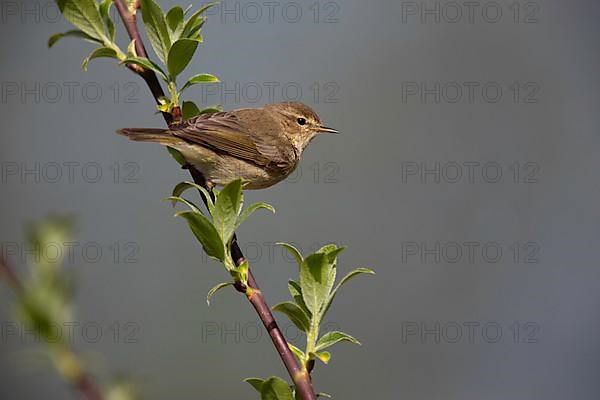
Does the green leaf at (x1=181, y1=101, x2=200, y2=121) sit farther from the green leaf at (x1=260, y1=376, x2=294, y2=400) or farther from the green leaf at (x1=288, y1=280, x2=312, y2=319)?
the green leaf at (x1=260, y1=376, x2=294, y2=400)

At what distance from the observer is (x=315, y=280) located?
4.52 ft

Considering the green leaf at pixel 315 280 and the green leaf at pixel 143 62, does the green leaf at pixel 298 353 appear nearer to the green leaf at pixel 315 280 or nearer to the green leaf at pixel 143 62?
the green leaf at pixel 315 280

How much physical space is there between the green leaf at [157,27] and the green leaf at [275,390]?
83 cm

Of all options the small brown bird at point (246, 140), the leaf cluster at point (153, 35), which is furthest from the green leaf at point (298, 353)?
A: the small brown bird at point (246, 140)

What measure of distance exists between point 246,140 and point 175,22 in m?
2.30

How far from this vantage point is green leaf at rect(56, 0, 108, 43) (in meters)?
1.43

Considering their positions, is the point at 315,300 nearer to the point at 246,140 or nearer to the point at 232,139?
the point at 232,139

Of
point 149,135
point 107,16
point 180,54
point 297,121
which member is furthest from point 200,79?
point 297,121

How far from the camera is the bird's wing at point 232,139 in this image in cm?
329

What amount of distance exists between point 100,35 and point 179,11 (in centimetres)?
19

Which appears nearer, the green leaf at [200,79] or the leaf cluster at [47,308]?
the leaf cluster at [47,308]

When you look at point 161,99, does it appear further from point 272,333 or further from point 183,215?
point 272,333

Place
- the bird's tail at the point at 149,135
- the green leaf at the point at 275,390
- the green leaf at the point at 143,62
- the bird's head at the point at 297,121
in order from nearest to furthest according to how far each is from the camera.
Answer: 1. the green leaf at the point at 275,390
2. the green leaf at the point at 143,62
3. the bird's tail at the point at 149,135
4. the bird's head at the point at 297,121

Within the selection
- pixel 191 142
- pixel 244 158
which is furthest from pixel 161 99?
pixel 244 158
